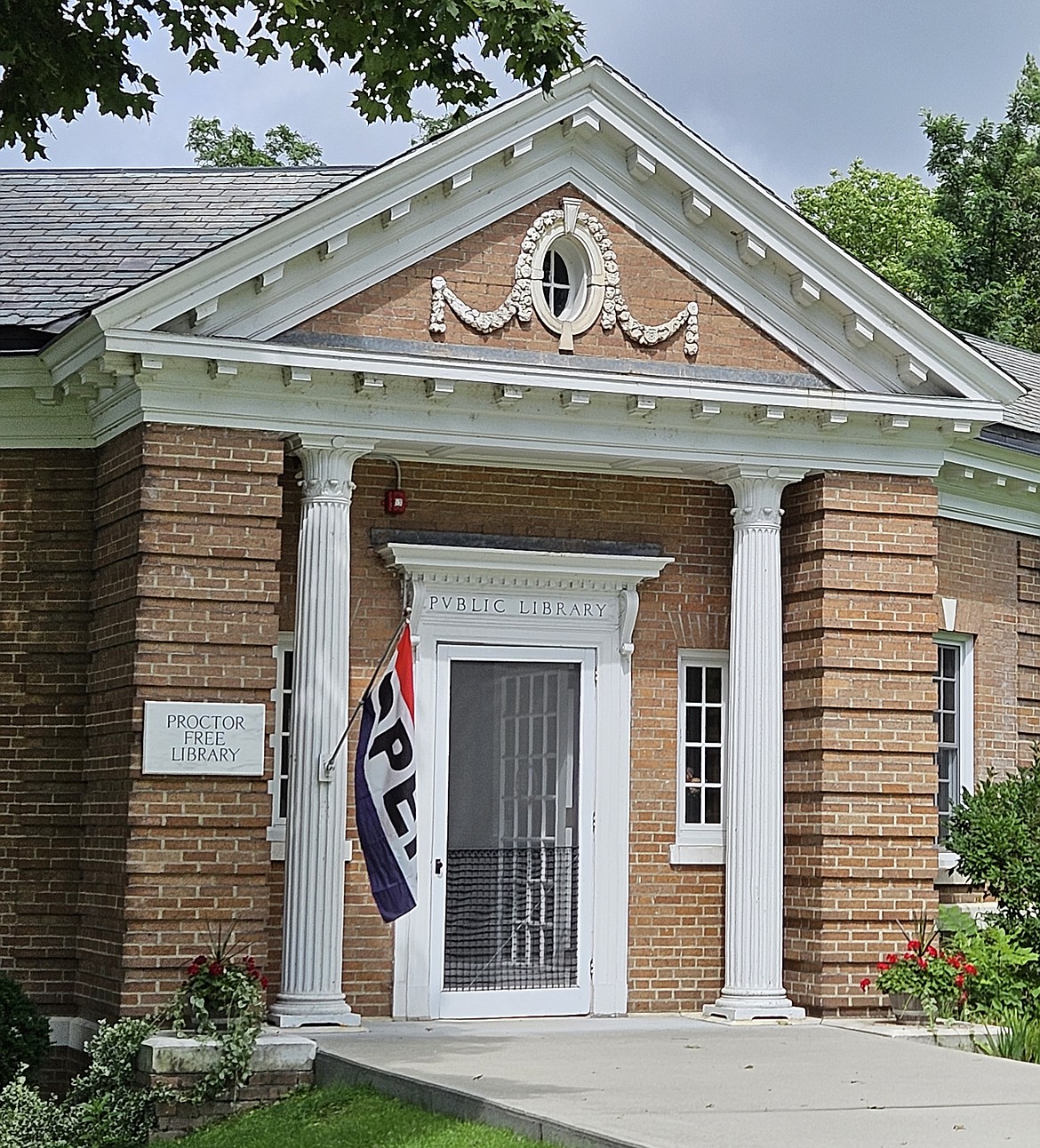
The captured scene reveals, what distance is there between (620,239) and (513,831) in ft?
15.2

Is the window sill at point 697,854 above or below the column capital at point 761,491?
below

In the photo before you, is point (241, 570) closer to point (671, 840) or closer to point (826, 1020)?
point (671, 840)

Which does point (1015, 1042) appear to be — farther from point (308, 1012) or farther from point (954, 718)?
point (308, 1012)

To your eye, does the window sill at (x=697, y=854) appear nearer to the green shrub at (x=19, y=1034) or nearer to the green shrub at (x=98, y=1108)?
the green shrub at (x=98, y=1108)

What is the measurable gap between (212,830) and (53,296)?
4713 mm

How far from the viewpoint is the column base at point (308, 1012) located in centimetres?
1258

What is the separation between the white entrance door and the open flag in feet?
4.95

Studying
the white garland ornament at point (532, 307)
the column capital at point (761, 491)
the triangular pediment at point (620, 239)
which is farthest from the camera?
the column capital at point (761, 491)

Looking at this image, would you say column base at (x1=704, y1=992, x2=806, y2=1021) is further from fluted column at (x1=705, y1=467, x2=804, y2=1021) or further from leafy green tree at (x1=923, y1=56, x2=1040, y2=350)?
leafy green tree at (x1=923, y1=56, x2=1040, y2=350)

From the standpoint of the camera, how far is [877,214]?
37.7 meters

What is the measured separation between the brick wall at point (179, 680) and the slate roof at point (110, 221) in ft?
5.81

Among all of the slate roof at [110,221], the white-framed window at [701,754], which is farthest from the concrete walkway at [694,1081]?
the slate roof at [110,221]

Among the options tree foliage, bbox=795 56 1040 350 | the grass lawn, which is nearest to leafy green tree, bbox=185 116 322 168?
tree foliage, bbox=795 56 1040 350

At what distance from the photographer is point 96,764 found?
43.2 feet
